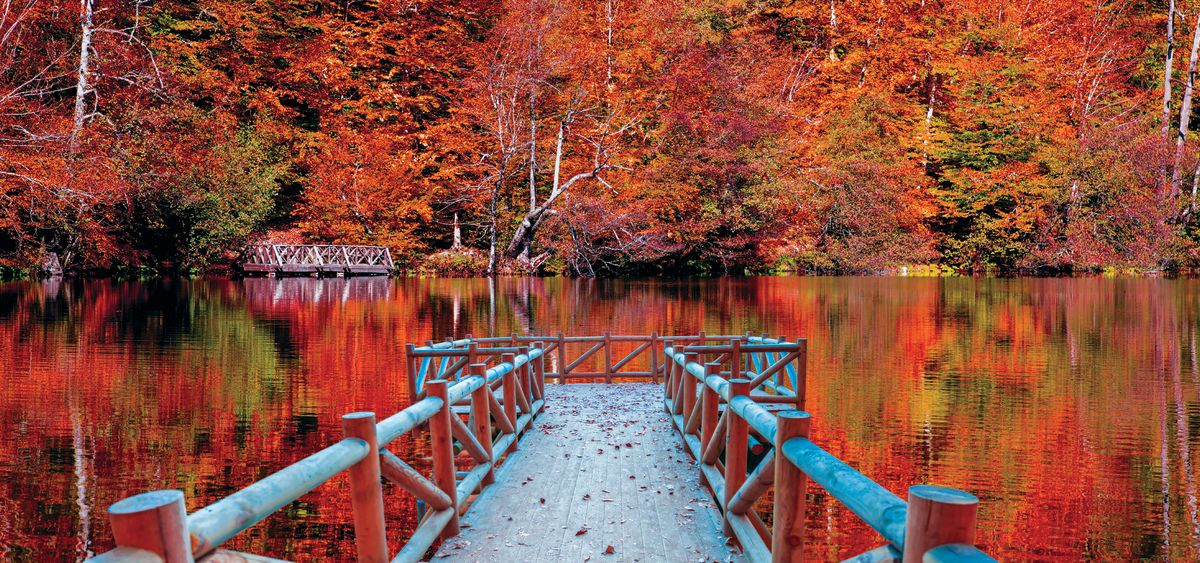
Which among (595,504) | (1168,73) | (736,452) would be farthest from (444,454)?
(1168,73)

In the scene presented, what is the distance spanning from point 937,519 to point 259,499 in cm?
209

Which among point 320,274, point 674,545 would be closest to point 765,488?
point 674,545

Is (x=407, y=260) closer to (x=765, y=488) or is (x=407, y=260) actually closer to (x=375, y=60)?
(x=375, y=60)

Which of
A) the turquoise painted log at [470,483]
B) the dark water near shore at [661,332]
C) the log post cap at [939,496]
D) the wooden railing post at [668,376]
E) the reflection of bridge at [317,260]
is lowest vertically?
the dark water near shore at [661,332]

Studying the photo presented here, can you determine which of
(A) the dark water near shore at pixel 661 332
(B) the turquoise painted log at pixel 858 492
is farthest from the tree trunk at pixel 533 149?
(B) the turquoise painted log at pixel 858 492

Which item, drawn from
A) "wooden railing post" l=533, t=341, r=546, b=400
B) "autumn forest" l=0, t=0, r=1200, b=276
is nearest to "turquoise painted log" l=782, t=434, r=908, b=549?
"wooden railing post" l=533, t=341, r=546, b=400

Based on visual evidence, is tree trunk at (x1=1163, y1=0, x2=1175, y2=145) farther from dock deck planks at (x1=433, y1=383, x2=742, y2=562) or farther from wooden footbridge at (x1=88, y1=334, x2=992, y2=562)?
dock deck planks at (x1=433, y1=383, x2=742, y2=562)

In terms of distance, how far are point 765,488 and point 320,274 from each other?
149ft

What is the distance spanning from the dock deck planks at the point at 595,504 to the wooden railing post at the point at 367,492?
2.91ft

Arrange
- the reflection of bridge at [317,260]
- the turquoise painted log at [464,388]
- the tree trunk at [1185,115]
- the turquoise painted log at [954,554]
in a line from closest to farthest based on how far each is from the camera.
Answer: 1. the turquoise painted log at [954,554]
2. the turquoise painted log at [464,388]
3. the tree trunk at [1185,115]
4. the reflection of bridge at [317,260]

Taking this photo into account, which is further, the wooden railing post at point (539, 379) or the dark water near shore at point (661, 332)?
the wooden railing post at point (539, 379)

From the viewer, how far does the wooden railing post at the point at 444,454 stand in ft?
17.6

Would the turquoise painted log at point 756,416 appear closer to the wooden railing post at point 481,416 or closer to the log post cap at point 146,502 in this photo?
the wooden railing post at point 481,416

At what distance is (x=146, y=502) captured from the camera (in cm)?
214
